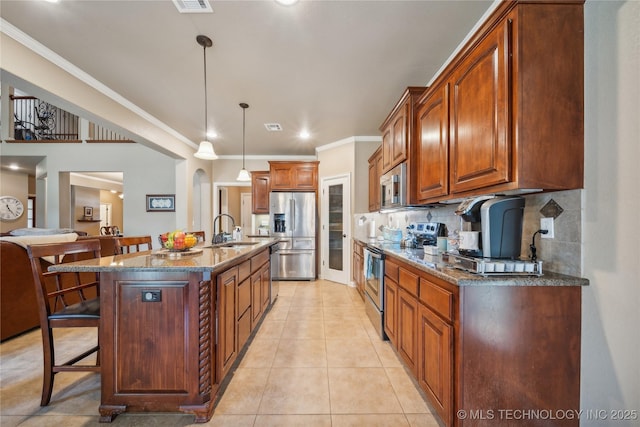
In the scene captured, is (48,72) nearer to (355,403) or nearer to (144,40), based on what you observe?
(144,40)

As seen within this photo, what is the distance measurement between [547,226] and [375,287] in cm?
156

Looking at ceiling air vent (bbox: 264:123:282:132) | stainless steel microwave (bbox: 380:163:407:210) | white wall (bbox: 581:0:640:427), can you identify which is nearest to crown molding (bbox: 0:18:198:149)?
ceiling air vent (bbox: 264:123:282:132)

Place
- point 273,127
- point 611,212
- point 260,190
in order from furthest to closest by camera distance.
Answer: point 260,190, point 273,127, point 611,212

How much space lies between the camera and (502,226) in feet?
4.84

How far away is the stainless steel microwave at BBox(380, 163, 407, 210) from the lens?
246cm

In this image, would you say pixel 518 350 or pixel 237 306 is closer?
pixel 518 350

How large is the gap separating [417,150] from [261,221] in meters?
3.84

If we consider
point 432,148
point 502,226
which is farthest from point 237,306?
point 432,148

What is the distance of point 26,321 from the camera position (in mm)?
2508

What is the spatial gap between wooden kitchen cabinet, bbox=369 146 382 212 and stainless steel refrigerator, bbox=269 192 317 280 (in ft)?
3.94

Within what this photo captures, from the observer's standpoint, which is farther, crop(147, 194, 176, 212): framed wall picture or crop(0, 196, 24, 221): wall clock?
crop(0, 196, 24, 221): wall clock

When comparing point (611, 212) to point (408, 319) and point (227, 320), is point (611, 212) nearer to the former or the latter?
point (408, 319)

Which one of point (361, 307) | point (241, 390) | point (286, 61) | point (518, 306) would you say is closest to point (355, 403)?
point (241, 390)

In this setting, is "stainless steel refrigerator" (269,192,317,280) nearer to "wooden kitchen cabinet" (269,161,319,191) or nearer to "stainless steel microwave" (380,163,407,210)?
"wooden kitchen cabinet" (269,161,319,191)
